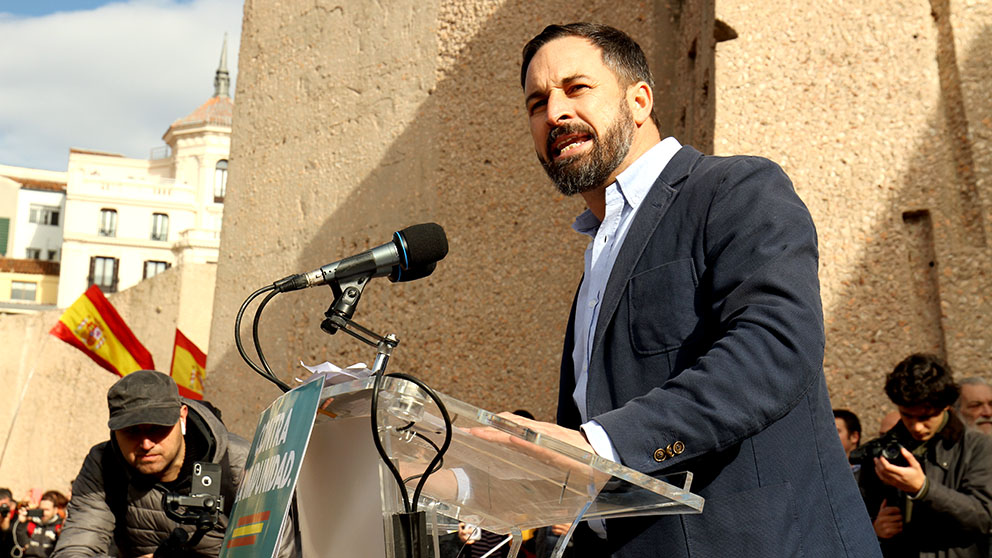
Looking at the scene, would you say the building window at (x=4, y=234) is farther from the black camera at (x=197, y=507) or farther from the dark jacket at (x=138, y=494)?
the black camera at (x=197, y=507)

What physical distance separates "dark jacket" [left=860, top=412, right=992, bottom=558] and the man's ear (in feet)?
6.48

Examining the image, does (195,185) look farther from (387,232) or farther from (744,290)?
(744,290)

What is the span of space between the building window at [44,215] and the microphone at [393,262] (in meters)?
57.6

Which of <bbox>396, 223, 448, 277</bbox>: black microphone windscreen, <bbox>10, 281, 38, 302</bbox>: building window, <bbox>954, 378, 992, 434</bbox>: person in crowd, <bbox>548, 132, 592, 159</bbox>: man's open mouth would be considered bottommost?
<bbox>954, 378, 992, 434</bbox>: person in crowd

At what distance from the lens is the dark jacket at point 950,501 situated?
143 inches

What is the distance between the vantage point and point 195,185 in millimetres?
50438

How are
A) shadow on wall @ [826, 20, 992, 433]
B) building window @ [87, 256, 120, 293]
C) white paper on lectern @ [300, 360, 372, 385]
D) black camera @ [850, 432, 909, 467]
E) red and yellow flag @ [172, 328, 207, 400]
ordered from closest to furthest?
1. white paper on lectern @ [300, 360, 372, 385]
2. black camera @ [850, 432, 909, 467]
3. shadow on wall @ [826, 20, 992, 433]
4. red and yellow flag @ [172, 328, 207, 400]
5. building window @ [87, 256, 120, 293]

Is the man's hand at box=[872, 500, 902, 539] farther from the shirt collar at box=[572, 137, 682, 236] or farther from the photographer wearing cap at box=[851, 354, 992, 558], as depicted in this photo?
the shirt collar at box=[572, 137, 682, 236]

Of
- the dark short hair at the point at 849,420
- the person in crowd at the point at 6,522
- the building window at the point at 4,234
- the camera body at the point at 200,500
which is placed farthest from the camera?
the building window at the point at 4,234

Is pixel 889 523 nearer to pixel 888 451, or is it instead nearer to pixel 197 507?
pixel 888 451

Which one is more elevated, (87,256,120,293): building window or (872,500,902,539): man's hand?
(87,256,120,293): building window

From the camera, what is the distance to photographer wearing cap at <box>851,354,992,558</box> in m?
3.62

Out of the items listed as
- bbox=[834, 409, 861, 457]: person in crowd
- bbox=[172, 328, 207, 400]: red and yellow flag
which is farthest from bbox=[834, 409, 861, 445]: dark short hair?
bbox=[172, 328, 207, 400]: red and yellow flag

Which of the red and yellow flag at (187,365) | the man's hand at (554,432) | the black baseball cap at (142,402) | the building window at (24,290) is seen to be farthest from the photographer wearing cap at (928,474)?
the building window at (24,290)
